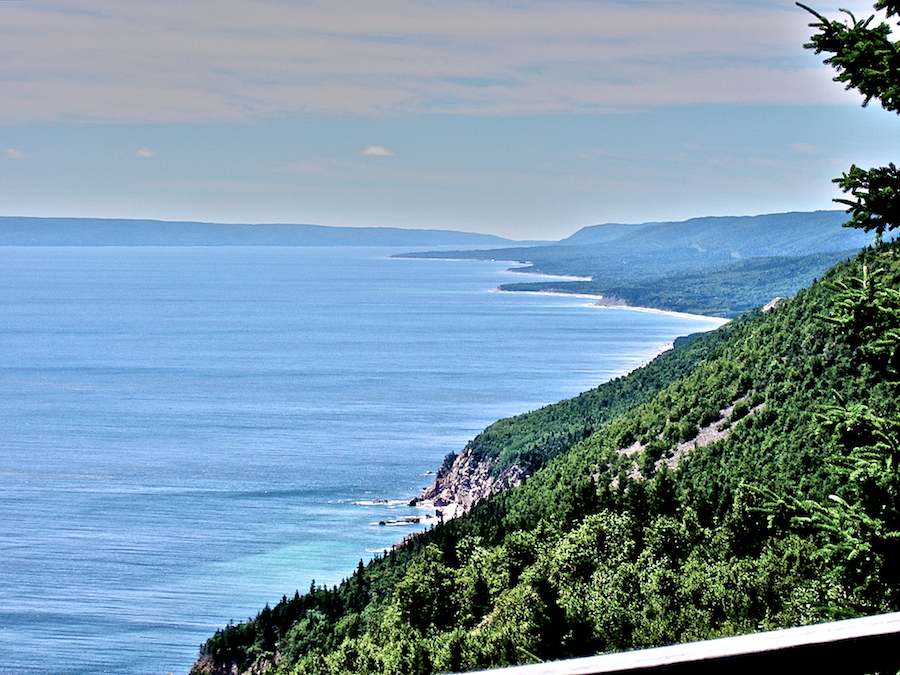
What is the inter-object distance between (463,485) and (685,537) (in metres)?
74.1

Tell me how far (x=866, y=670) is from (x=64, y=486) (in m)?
134

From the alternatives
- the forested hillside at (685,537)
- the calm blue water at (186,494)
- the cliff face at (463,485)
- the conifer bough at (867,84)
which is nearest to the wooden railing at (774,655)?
the forested hillside at (685,537)

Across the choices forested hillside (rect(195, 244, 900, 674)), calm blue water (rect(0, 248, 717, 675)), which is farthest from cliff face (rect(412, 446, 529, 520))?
forested hillside (rect(195, 244, 900, 674))

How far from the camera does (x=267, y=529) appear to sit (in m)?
111

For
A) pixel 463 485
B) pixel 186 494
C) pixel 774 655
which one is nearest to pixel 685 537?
pixel 774 655

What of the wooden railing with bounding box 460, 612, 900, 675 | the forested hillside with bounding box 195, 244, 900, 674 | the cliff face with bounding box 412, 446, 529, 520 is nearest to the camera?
the wooden railing with bounding box 460, 612, 900, 675

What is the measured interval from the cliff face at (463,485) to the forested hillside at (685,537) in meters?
14.9

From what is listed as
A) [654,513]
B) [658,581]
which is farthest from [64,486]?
[658,581]

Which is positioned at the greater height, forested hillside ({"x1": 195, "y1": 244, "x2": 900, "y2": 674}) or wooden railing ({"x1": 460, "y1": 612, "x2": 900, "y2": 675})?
wooden railing ({"x1": 460, "y1": 612, "x2": 900, "y2": 675})

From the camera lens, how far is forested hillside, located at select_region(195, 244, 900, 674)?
10906 millimetres

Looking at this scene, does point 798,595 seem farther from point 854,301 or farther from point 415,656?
point 854,301

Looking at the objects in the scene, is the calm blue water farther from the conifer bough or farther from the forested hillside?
the conifer bough

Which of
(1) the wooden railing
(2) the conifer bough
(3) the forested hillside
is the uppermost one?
(2) the conifer bough

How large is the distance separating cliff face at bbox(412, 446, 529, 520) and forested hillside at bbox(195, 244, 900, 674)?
14934 millimetres
